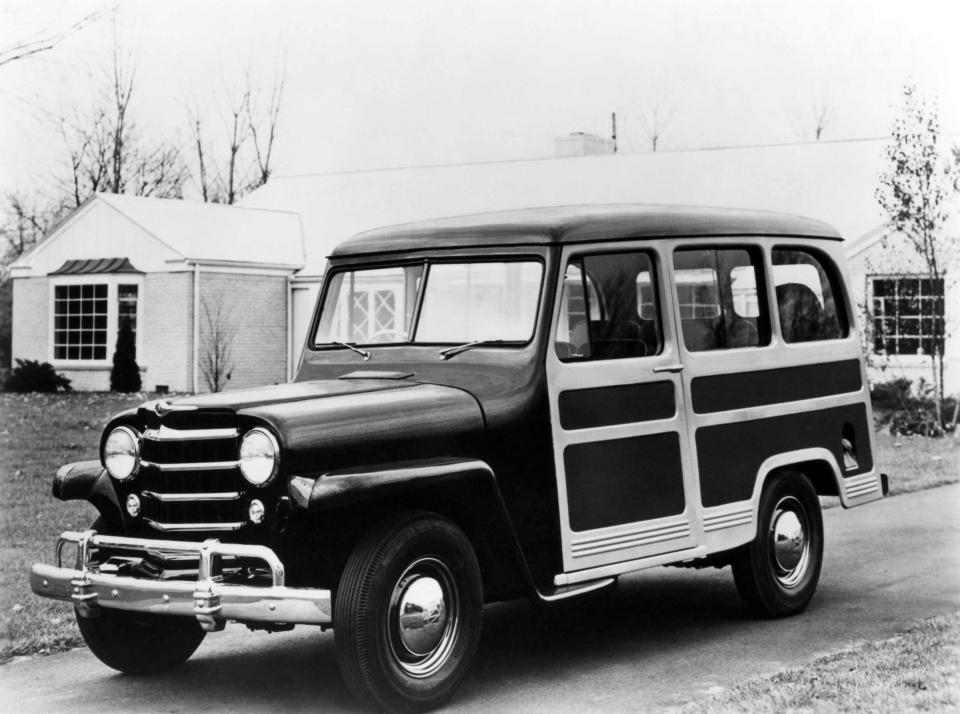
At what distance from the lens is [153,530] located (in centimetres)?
584

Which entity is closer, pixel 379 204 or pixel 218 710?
pixel 218 710

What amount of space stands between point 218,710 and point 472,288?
2346 mm

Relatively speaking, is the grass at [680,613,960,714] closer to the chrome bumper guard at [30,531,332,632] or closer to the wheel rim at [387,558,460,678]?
the wheel rim at [387,558,460,678]

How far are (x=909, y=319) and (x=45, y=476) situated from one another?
41.7ft

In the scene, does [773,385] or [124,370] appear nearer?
[773,385]

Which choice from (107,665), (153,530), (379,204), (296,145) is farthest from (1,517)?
(379,204)

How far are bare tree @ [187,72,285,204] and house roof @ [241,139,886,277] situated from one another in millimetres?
1301

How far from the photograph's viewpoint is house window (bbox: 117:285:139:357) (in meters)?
26.3

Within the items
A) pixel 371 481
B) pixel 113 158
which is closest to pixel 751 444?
pixel 371 481

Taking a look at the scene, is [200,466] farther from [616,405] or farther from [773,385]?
[773,385]

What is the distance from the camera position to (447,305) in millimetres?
6754

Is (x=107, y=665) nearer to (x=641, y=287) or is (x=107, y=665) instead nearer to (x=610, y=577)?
(x=610, y=577)

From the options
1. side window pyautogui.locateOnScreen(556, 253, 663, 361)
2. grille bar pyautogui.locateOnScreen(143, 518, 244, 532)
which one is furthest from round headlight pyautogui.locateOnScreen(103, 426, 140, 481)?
side window pyautogui.locateOnScreen(556, 253, 663, 361)

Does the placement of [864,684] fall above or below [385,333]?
below
